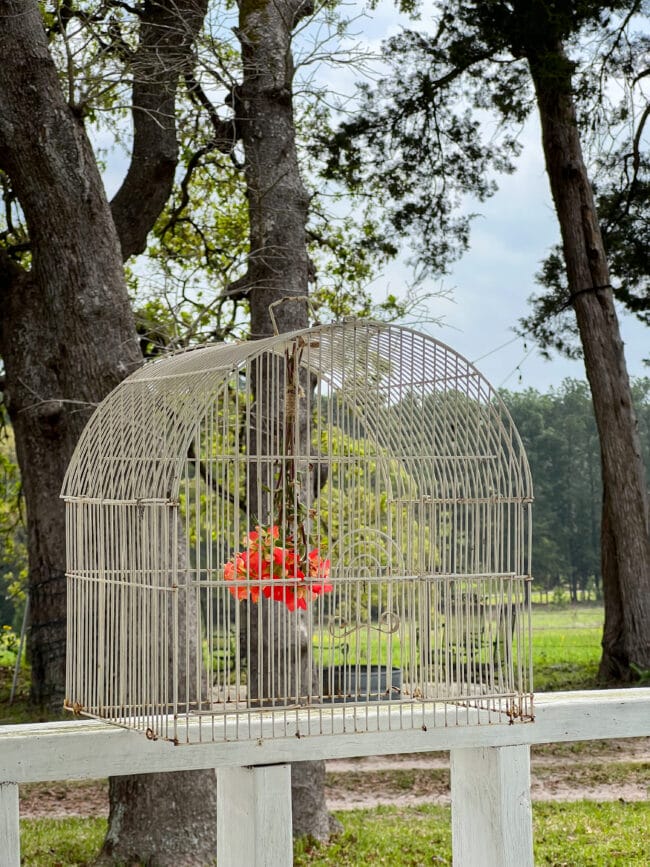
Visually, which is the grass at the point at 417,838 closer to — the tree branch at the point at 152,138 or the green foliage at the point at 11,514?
the green foliage at the point at 11,514

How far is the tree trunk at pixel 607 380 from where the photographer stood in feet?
37.2

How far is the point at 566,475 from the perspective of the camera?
15383 mm

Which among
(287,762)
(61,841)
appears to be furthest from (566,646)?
(287,762)

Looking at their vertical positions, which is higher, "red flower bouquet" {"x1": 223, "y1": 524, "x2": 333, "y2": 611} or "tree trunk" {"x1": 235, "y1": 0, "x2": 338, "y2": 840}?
"tree trunk" {"x1": 235, "y1": 0, "x2": 338, "y2": 840}

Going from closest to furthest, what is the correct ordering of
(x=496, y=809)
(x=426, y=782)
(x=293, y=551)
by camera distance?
(x=496, y=809)
(x=293, y=551)
(x=426, y=782)

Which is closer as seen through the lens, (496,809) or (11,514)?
(496,809)

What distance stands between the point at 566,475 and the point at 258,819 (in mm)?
12785

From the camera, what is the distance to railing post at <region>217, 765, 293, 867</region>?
10.2 ft

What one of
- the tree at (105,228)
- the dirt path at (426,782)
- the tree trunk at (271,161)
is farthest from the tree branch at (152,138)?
the dirt path at (426,782)

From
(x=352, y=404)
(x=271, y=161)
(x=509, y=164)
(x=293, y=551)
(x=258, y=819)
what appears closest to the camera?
(x=258, y=819)

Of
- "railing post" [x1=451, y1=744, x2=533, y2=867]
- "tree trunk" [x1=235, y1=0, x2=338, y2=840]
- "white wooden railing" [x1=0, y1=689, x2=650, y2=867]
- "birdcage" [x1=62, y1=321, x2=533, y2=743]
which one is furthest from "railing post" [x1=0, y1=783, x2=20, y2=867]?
"tree trunk" [x1=235, y1=0, x2=338, y2=840]

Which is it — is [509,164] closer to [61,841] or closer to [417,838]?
[417,838]

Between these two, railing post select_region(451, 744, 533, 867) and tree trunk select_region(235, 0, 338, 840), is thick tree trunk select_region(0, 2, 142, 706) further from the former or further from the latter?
railing post select_region(451, 744, 533, 867)

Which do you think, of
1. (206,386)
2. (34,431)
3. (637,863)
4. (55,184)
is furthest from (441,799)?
(206,386)
